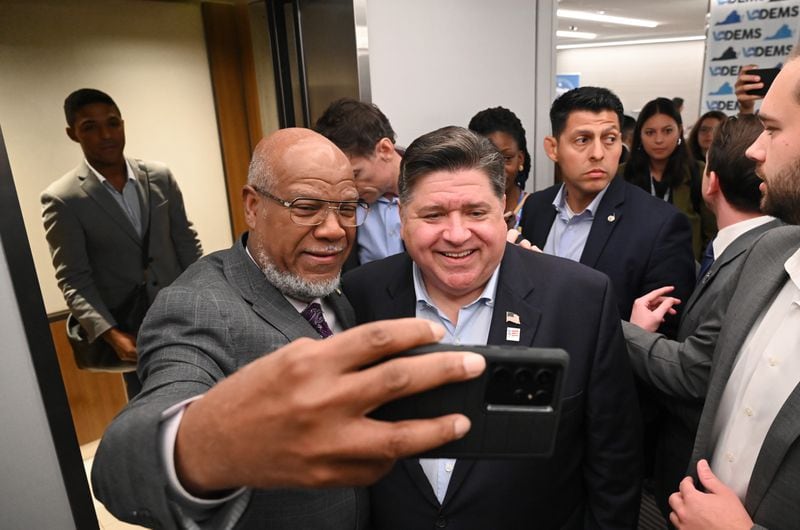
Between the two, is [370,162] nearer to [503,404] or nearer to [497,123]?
[497,123]

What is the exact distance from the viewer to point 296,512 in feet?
3.89

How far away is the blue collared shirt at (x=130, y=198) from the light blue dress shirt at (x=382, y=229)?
1337 millimetres

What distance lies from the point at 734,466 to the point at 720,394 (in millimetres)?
184

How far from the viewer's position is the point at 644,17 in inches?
380

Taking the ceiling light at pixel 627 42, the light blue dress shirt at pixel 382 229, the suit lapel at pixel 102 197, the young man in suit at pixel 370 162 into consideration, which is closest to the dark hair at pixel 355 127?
the young man in suit at pixel 370 162

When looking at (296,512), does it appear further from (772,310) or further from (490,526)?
(772,310)

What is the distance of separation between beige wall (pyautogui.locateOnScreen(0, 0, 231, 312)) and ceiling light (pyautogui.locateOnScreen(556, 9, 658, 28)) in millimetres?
6735

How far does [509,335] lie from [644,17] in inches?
416

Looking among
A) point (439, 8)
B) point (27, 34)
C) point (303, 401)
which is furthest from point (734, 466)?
point (27, 34)

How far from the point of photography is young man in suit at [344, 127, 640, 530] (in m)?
1.35

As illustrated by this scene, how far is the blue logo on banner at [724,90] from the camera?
156 inches

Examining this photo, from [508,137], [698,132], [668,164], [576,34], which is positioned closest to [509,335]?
[508,137]

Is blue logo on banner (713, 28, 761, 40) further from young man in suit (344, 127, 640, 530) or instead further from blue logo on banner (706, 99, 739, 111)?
young man in suit (344, 127, 640, 530)

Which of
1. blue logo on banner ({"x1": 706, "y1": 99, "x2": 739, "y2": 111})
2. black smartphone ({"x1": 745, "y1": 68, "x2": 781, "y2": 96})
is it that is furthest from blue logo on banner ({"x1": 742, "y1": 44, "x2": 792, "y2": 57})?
black smartphone ({"x1": 745, "y1": 68, "x2": 781, "y2": 96})
